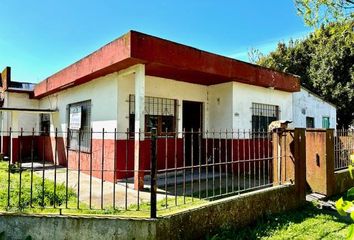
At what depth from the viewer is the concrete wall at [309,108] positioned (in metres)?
13.2

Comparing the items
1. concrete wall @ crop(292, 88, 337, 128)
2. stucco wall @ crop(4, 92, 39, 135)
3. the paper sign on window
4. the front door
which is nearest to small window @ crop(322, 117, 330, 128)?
concrete wall @ crop(292, 88, 337, 128)

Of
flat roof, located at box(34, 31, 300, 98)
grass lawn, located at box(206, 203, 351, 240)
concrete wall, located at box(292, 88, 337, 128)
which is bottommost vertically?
grass lawn, located at box(206, 203, 351, 240)

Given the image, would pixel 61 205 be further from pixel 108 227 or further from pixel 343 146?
→ pixel 343 146

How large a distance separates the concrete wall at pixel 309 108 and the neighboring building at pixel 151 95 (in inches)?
9.5

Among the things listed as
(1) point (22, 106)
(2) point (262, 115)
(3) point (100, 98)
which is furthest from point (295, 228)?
(1) point (22, 106)

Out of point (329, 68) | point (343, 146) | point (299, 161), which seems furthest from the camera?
point (329, 68)

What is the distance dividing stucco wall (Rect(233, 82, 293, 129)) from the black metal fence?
0.58 m

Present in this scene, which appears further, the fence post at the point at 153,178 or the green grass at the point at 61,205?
the green grass at the point at 61,205

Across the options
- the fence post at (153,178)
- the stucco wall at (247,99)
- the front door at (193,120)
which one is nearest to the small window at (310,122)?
the stucco wall at (247,99)

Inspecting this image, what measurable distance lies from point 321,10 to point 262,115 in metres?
4.00

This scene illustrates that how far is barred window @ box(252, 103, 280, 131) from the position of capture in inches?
424

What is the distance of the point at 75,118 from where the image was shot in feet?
34.6

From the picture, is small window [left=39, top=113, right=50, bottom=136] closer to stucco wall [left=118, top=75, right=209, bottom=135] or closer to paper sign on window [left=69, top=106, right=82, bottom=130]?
paper sign on window [left=69, top=106, right=82, bottom=130]

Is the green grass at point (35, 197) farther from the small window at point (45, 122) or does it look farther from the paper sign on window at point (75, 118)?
the small window at point (45, 122)
